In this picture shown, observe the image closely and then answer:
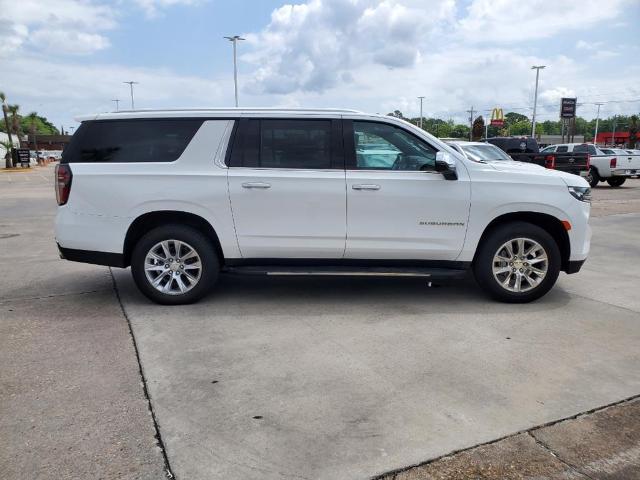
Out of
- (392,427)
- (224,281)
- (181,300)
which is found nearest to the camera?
(392,427)

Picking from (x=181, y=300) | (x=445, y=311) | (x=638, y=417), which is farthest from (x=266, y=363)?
(x=638, y=417)

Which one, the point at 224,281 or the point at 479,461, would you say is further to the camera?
the point at 224,281

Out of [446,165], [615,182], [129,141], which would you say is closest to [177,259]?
[129,141]

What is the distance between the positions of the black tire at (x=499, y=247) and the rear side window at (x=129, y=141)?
10.1ft

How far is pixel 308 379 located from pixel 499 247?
101 inches

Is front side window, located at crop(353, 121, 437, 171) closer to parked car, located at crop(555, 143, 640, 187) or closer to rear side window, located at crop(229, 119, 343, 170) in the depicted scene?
rear side window, located at crop(229, 119, 343, 170)

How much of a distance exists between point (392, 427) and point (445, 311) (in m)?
2.29

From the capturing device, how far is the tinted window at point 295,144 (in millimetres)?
5188

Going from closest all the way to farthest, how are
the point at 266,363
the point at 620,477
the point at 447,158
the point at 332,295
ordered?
the point at 620,477 → the point at 266,363 → the point at 447,158 → the point at 332,295

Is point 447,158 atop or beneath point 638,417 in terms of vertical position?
atop

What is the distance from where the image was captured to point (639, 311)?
5.20 metres

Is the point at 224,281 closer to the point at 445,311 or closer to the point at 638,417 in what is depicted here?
the point at 445,311

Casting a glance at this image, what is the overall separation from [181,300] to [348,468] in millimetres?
3073

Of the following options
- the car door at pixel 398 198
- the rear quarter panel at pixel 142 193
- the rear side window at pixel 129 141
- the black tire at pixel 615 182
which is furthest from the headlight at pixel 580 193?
the black tire at pixel 615 182
